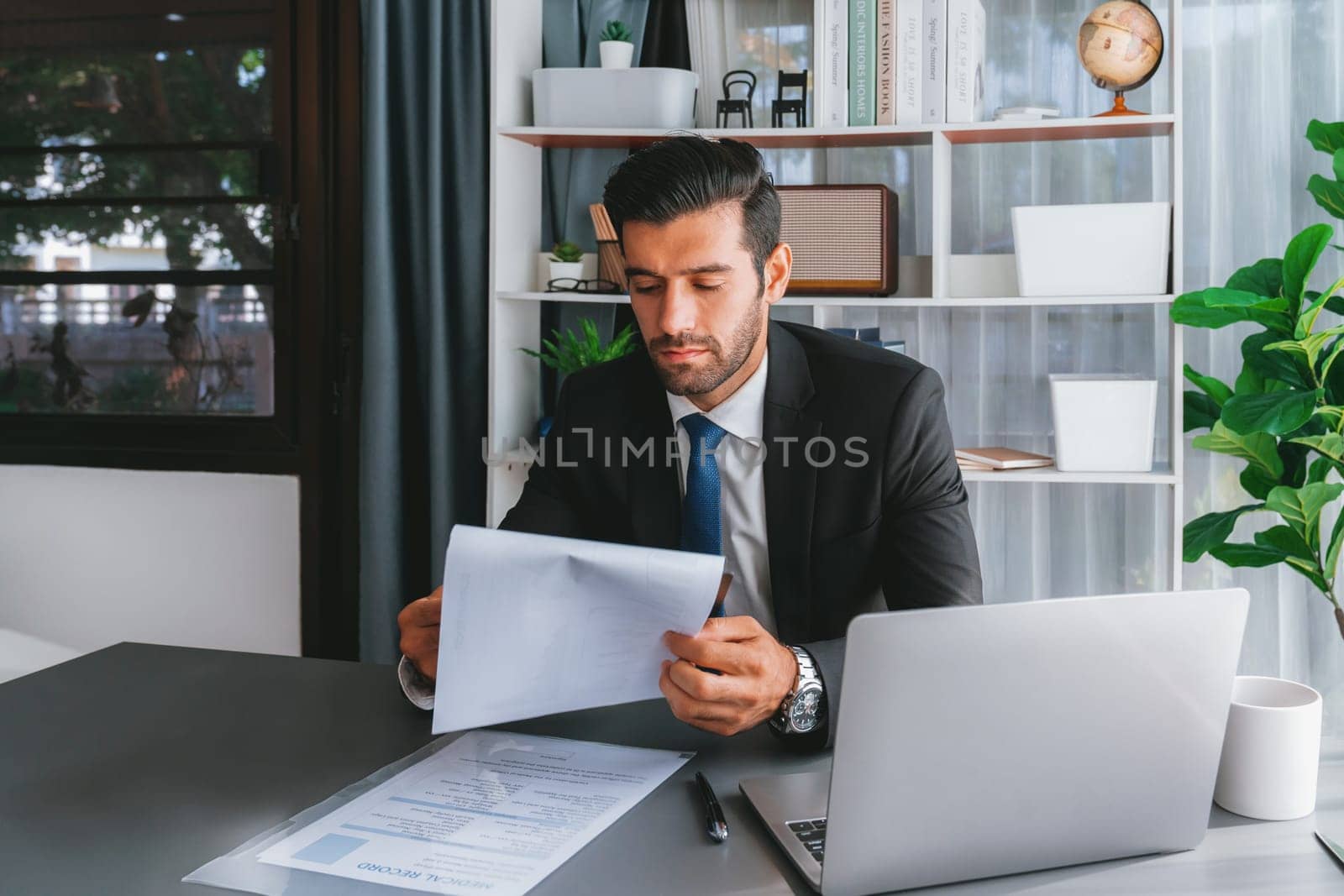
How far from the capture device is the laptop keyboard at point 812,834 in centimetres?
89

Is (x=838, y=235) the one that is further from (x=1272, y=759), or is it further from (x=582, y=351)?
(x=1272, y=759)

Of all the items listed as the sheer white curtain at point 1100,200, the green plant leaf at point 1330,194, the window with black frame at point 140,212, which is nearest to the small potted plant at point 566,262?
the sheer white curtain at point 1100,200

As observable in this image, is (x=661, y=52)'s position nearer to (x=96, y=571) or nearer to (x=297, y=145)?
(x=297, y=145)

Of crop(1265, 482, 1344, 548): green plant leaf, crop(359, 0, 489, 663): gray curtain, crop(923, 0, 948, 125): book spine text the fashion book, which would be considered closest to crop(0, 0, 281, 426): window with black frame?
crop(359, 0, 489, 663): gray curtain

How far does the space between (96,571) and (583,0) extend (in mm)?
1970

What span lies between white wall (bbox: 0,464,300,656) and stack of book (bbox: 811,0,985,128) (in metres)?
1.67

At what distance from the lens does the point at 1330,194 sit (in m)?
2.23

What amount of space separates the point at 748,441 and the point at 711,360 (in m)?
0.16

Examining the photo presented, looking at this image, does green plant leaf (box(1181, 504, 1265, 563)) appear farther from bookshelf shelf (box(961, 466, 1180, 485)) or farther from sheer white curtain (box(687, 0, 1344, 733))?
sheer white curtain (box(687, 0, 1344, 733))

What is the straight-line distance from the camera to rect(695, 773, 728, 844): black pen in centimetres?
92

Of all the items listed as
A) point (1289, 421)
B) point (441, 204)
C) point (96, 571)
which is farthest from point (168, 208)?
point (1289, 421)

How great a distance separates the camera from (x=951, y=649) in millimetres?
805

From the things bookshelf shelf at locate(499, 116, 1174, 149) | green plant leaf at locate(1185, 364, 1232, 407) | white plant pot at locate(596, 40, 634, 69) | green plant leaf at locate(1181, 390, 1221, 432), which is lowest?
green plant leaf at locate(1181, 390, 1221, 432)

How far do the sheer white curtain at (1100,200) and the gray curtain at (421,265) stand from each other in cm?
61
